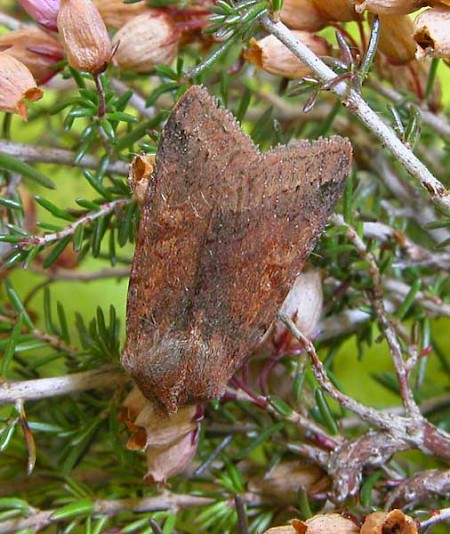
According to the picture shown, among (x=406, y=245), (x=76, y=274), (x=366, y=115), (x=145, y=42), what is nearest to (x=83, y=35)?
(x=145, y=42)

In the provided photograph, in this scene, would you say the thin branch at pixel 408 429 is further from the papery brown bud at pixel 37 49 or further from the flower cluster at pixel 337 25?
the papery brown bud at pixel 37 49

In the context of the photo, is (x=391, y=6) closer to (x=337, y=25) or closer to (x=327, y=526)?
(x=337, y=25)

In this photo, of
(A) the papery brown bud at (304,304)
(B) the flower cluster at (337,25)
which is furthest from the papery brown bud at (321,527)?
(B) the flower cluster at (337,25)

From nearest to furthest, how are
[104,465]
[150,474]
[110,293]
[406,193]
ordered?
1. [150,474]
2. [104,465]
3. [406,193]
4. [110,293]

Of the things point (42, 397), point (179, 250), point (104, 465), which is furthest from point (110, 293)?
point (179, 250)

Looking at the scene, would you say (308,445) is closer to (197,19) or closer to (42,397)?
(42,397)

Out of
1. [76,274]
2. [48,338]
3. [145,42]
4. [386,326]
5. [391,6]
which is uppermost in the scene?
[391,6]
